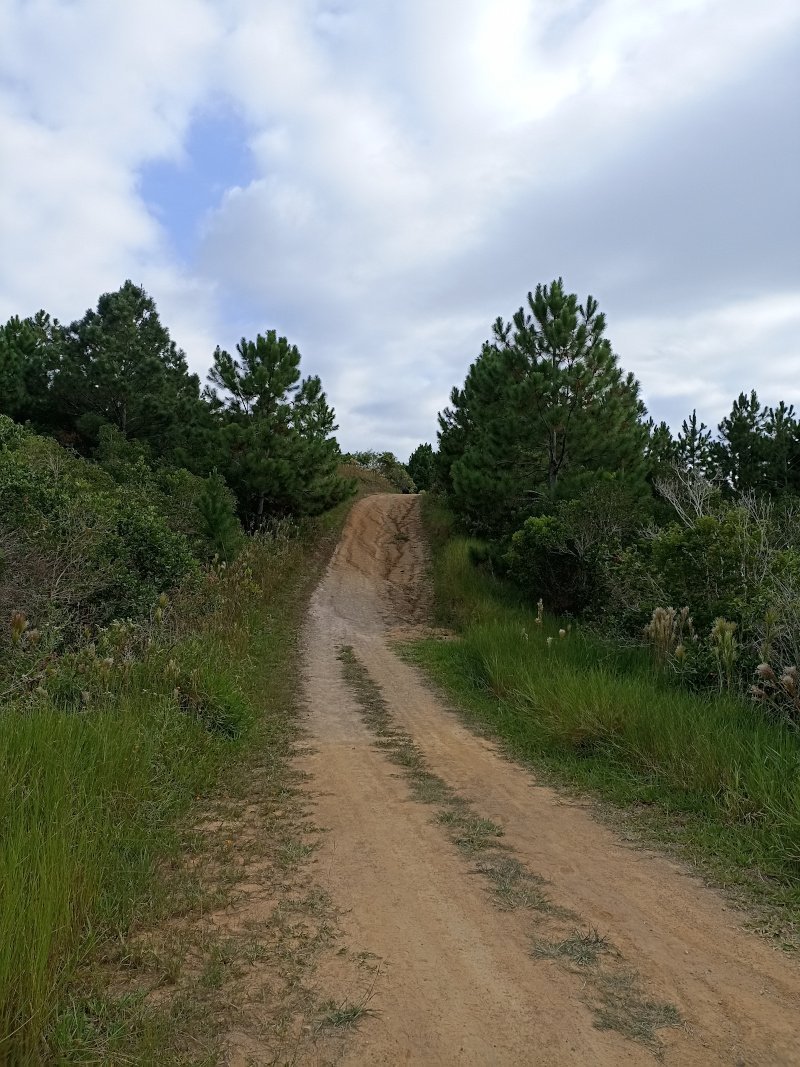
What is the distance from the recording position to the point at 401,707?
28.5ft

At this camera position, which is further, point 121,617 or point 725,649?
point 121,617

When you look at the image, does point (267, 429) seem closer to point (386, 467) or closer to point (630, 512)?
point (630, 512)

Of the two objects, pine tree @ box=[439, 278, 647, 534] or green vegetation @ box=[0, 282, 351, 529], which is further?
green vegetation @ box=[0, 282, 351, 529]

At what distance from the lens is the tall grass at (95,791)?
8.06ft

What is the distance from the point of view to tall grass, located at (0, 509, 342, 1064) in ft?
8.06

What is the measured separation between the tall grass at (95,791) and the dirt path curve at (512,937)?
1.02 m

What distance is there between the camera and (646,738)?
5.90m

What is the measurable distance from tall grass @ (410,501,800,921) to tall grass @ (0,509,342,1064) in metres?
3.03

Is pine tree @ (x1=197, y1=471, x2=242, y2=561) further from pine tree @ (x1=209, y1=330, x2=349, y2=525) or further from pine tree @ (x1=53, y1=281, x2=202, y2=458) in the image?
pine tree @ (x1=53, y1=281, x2=202, y2=458)

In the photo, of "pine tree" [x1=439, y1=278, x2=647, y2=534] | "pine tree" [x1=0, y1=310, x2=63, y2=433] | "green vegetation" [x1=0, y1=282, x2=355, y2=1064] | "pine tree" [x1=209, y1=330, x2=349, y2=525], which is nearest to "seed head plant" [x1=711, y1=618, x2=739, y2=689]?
"green vegetation" [x1=0, y1=282, x2=355, y2=1064]

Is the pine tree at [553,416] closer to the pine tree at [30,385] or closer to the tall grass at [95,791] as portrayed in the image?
the tall grass at [95,791]

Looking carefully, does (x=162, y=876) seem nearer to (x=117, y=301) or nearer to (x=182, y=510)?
(x=182, y=510)

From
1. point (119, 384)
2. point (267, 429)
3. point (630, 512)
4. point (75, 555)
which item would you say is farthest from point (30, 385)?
point (630, 512)

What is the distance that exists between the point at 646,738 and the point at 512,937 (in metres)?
3.17
